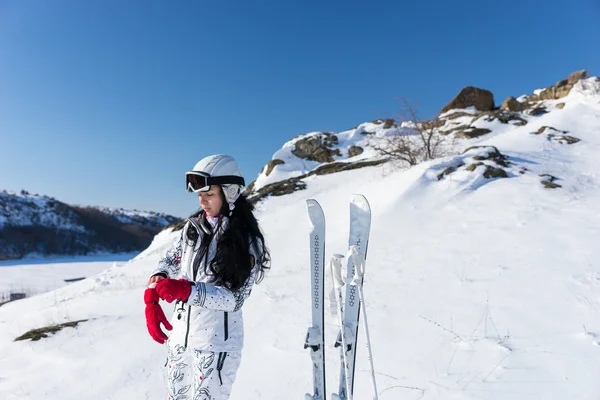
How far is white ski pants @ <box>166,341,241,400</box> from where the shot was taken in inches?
74.1

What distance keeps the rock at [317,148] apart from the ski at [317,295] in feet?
75.7

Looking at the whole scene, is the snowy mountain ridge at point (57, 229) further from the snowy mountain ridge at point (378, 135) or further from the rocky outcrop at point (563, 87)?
the rocky outcrop at point (563, 87)

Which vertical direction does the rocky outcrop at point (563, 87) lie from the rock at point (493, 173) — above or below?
above

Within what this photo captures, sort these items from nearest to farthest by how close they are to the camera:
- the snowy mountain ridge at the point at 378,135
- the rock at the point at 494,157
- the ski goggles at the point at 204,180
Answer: the ski goggles at the point at 204,180 → the rock at the point at 494,157 → the snowy mountain ridge at the point at 378,135

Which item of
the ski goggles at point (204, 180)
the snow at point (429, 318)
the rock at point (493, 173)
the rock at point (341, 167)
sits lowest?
the snow at point (429, 318)

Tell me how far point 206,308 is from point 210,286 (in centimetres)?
18

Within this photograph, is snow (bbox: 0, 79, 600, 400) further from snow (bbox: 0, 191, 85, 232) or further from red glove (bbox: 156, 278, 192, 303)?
snow (bbox: 0, 191, 85, 232)

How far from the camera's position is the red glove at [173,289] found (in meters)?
1.67

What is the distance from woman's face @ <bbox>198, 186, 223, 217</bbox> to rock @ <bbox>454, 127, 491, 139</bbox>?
21644 mm

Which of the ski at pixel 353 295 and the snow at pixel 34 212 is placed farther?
the snow at pixel 34 212

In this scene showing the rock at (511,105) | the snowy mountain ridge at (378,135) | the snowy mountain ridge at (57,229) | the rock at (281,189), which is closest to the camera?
the rock at (281,189)

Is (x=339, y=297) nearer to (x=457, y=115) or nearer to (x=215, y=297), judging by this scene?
(x=215, y=297)

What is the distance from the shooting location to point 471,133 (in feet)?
67.5

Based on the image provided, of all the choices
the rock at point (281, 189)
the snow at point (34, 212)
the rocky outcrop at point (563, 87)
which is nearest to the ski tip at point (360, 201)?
the rock at point (281, 189)
